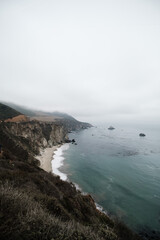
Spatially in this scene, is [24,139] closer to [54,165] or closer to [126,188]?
[54,165]

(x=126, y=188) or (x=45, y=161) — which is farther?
(x=45, y=161)

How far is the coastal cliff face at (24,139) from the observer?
872 inches

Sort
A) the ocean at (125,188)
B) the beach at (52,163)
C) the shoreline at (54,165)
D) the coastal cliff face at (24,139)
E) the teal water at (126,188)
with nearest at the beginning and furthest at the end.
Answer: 1. the ocean at (125,188)
2. the teal water at (126,188)
3. the shoreline at (54,165)
4. the coastal cliff face at (24,139)
5. the beach at (52,163)

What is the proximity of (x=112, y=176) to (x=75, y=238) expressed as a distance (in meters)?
25.5

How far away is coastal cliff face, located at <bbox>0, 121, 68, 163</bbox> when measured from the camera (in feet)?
72.7

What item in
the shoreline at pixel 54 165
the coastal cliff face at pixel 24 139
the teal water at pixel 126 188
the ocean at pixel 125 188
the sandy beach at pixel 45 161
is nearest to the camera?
the ocean at pixel 125 188

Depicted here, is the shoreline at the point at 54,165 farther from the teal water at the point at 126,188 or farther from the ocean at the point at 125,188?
the teal water at the point at 126,188

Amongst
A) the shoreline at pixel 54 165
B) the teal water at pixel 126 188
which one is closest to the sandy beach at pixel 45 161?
the shoreline at pixel 54 165

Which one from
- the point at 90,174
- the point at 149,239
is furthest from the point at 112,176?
the point at 149,239

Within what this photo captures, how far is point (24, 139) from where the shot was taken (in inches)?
1280

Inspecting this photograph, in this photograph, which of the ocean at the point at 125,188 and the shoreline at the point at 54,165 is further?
the shoreline at the point at 54,165

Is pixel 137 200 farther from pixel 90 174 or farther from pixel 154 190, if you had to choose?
pixel 90 174

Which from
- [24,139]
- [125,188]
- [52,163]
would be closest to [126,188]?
[125,188]

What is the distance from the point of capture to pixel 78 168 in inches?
1115
